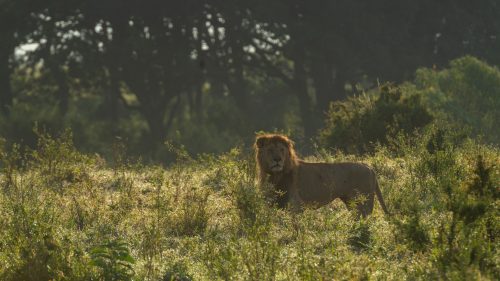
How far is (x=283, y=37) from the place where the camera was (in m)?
37.4

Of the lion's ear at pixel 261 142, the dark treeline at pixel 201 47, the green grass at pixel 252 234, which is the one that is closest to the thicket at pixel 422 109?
the dark treeline at pixel 201 47

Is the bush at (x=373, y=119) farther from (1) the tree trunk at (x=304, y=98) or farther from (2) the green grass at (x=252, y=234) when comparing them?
(1) the tree trunk at (x=304, y=98)

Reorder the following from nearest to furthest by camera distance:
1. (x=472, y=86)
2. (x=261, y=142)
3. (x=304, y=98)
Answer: (x=261, y=142) → (x=472, y=86) → (x=304, y=98)

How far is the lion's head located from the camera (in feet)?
35.6

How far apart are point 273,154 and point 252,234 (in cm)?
325

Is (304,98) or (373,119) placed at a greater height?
(304,98)

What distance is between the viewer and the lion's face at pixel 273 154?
35.5 ft

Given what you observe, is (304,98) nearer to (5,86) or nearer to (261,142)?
(5,86)

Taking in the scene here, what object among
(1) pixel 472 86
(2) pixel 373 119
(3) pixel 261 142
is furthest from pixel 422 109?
→ (1) pixel 472 86

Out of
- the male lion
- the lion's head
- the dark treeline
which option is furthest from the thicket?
the lion's head

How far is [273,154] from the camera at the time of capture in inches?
428

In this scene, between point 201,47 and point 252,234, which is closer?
point 252,234

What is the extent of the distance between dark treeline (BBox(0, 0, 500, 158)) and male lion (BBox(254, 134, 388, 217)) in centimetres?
2406

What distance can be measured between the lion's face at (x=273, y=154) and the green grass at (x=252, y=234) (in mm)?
568
